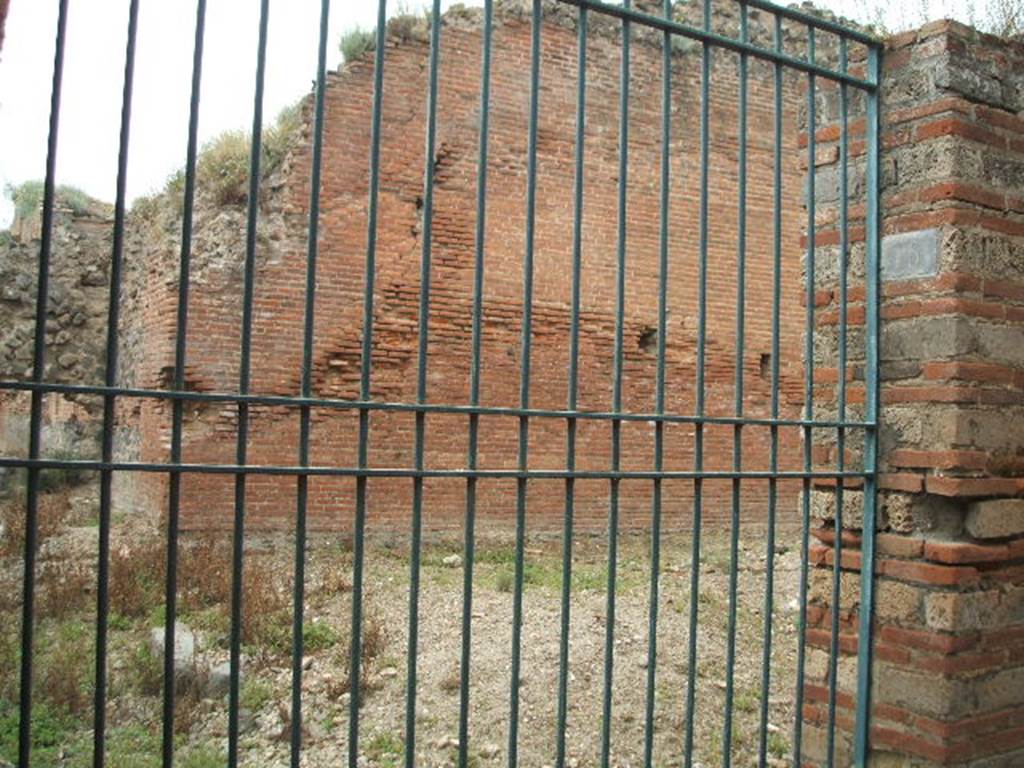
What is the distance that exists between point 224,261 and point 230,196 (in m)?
0.91

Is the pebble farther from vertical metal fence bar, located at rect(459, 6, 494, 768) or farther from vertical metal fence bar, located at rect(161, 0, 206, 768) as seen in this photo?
vertical metal fence bar, located at rect(161, 0, 206, 768)

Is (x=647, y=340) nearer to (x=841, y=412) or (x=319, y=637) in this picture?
(x=319, y=637)

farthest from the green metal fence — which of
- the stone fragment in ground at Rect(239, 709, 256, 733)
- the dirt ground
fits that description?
the stone fragment in ground at Rect(239, 709, 256, 733)

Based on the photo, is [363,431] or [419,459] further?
[419,459]

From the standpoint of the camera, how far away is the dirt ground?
186 inches

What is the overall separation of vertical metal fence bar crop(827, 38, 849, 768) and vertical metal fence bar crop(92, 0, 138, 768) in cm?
219

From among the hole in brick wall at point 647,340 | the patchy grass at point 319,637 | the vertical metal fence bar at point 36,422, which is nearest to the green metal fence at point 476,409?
the vertical metal fence bar at point 36,422

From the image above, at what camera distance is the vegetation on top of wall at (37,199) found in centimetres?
1135

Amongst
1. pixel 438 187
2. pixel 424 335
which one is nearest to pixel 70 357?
pixel 438 187

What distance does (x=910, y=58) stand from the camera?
3.11 meters

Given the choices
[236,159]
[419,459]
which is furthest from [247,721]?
[236,159]

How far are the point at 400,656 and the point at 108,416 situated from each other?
173 inches

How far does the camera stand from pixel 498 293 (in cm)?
1005

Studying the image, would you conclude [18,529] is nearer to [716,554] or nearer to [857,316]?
[716,554]
